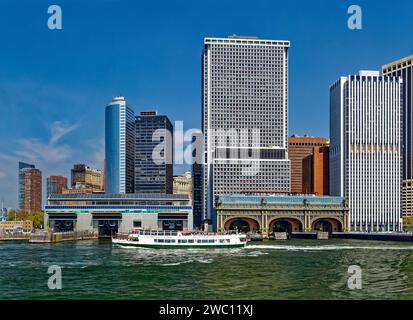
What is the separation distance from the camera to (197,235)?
98.3 m

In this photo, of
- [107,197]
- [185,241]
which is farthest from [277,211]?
[185,241]

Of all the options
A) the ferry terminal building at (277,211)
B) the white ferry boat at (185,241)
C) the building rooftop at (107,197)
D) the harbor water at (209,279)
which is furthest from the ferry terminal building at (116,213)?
the harbor water at (209,279)

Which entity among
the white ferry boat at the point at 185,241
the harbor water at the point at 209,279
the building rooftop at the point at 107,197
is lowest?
the white ferry boat at the point at 185,241

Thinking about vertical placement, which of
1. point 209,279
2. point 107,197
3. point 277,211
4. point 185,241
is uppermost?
point 107,197

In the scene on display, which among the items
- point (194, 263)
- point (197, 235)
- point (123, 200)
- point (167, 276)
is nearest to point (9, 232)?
point (123, 200)

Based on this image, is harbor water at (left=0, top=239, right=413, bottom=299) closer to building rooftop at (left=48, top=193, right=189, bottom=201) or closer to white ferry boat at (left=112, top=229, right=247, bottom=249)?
white ferry boat at (left=112, top=229, right=247, bottom=249)

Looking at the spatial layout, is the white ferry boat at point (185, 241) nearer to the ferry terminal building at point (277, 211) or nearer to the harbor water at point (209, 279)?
the harbor water at point (209, 279)

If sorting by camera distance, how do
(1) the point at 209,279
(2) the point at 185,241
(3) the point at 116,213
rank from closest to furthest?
(1) the point at 209,279 → (2) the point at 185,241 → (3) the point at 116,213

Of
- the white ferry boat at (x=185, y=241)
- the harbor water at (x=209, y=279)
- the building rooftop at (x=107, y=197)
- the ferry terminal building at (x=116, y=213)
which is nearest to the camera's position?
the harbor water at (x=209, y=279)

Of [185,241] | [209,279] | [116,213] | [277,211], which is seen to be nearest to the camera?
[209,279]

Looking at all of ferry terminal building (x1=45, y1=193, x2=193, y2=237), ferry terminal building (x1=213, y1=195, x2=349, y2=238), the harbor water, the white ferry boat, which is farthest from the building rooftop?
the harbor water

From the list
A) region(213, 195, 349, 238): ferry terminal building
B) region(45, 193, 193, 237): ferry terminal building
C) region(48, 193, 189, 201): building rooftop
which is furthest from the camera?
region(213, 195, 349, 238): ferry terminal building

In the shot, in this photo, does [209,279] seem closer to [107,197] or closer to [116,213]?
[116,213]
